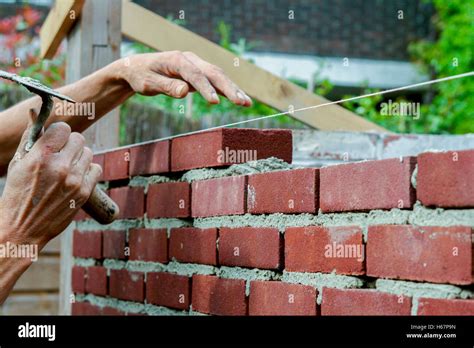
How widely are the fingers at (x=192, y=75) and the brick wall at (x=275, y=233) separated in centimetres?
13

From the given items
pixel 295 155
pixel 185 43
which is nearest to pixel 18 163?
pixel 295 155

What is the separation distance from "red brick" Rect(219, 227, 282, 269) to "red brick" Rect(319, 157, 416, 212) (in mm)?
211

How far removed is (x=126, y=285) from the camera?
9.44 feet

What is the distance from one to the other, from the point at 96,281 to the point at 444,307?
6.14ft

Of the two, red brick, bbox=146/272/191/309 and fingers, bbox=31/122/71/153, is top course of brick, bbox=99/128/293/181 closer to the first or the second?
red brick, bbox=146/272/191/309

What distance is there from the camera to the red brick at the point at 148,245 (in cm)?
263

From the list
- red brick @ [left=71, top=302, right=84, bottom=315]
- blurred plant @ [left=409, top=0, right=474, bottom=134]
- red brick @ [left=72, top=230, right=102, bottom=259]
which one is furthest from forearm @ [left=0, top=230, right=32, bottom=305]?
blurred plant @ [left=409, top=0, right=474, bottom=134]

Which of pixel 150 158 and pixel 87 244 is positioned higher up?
pixel 150 158

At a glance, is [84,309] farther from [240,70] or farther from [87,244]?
[240,70]

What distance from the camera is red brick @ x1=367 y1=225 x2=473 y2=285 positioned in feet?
4.83

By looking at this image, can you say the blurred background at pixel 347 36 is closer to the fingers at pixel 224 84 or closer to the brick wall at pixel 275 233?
the brick wall at pixel 275 233

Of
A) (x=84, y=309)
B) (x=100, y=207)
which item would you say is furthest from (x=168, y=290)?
(x=84, y=309)

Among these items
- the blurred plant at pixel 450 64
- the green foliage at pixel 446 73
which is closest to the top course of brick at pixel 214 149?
the green foliage at pixel 446 73
